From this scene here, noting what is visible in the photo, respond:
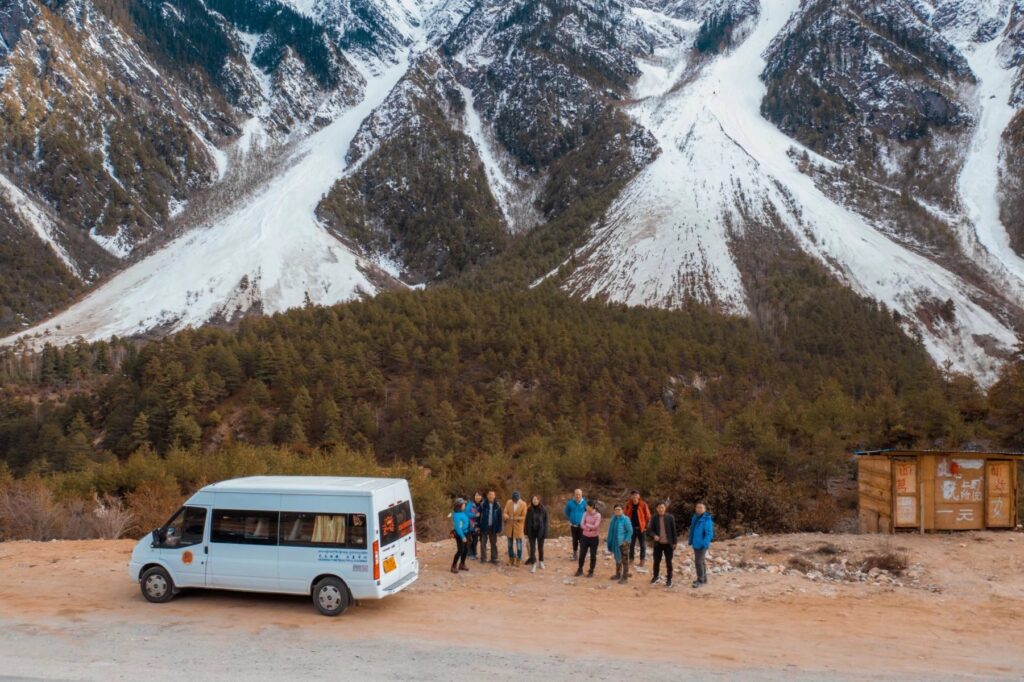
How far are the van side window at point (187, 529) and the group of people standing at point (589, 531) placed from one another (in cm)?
486

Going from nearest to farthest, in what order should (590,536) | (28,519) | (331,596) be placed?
1. (331,596)
2. (590,536)
3. (28,519)

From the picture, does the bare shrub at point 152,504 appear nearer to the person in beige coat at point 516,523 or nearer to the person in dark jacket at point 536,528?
the person in beige coat at point 516,523

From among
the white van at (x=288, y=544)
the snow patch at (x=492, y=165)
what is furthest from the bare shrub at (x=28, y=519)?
the snow patch at (x=492, y=165)

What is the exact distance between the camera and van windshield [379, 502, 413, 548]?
11.9 m

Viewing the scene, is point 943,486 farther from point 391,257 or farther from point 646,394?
point 391,257

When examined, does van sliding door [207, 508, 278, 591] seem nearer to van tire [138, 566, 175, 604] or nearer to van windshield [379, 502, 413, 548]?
Result: van tire [138, 566, 175, 604]

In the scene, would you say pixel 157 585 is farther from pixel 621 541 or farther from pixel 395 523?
pixel 621 541

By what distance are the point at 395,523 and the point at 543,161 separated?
146487mm

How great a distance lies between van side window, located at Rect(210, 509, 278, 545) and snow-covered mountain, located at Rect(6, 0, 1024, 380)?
262ft

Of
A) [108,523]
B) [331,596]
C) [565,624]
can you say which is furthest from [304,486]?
[108,523]

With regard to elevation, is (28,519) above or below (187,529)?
below

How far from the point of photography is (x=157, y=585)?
12.6m

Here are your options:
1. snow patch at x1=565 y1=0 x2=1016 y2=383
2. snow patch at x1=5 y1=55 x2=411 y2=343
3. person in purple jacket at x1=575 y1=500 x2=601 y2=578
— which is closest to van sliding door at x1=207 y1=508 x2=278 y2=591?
person in purple jacket at x1=575 y1=500 x2=601 y2=578

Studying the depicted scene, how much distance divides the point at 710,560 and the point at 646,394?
41.2 meters
